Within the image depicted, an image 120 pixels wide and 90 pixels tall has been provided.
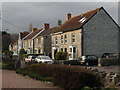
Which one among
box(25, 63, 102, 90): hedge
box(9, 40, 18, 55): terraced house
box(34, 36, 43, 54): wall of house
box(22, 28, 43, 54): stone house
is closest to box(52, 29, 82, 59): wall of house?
box(34, 36, 43, 54): wall of house

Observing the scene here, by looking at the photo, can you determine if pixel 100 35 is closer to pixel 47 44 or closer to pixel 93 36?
pixel 93 36

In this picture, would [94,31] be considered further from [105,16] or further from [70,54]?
[70,54]

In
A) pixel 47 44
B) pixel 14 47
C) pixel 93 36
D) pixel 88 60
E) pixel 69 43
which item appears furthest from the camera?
pixel 14 47

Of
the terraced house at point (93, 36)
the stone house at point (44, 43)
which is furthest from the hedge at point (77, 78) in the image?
the stone house at point (44, 43)

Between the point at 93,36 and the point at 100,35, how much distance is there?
54.3 inches

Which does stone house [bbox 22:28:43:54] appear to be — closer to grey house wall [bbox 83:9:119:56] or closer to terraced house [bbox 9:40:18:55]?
terraced house [bbox 9:40:18:55]

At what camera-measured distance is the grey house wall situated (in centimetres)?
3403

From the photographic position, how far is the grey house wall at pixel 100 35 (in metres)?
34.0


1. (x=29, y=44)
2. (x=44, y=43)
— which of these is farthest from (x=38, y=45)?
(x=29, y=44)

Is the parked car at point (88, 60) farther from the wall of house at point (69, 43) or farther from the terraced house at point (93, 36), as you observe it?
the wall of house at point (69, 43)

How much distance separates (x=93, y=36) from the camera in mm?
34562

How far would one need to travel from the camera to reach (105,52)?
35594 mm

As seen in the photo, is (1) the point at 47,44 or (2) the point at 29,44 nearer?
(1) the point at 47,44

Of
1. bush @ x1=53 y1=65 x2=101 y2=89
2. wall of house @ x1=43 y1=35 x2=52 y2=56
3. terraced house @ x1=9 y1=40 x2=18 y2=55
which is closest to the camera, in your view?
bush @ x1=53 y1=65 x2=101 y2=89
